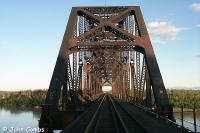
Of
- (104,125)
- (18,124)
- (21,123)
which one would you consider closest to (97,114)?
(104,125)

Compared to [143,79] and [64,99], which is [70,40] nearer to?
[64,99]

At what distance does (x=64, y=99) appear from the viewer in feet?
64.8

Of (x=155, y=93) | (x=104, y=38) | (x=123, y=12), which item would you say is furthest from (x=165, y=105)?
(x=104, y=38)

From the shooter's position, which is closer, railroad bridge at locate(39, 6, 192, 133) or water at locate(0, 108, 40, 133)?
railroad bridge at locate(39, 6, 192, 133)

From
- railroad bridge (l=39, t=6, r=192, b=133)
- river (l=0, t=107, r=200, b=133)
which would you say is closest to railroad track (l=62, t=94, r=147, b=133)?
railroad bridge (l=39, t=6, r=192, b=133)

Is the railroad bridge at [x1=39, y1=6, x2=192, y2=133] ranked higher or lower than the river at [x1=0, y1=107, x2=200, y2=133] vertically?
higher

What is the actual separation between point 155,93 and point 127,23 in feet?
43.7

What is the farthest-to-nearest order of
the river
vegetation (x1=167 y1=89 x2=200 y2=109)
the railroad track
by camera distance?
vegetation (x1=167 y1=89 x2=200 y2=109) → the river → the railroad track

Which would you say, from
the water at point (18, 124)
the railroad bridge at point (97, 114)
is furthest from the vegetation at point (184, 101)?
the railroad bridge at point (97, 114)

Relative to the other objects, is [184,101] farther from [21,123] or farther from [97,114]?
[97,114]

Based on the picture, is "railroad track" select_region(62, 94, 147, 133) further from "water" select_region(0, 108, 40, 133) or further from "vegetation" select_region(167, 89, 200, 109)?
"vegetation" select_region(167, 89, 200, 109)

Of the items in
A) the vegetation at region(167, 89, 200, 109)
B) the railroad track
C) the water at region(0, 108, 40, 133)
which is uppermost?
the railroad track

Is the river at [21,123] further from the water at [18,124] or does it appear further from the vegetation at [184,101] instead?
the vegetation at [184,101]

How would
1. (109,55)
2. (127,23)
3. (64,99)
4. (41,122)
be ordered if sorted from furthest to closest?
(109,55), (127,23), (64,99), (41,122)
